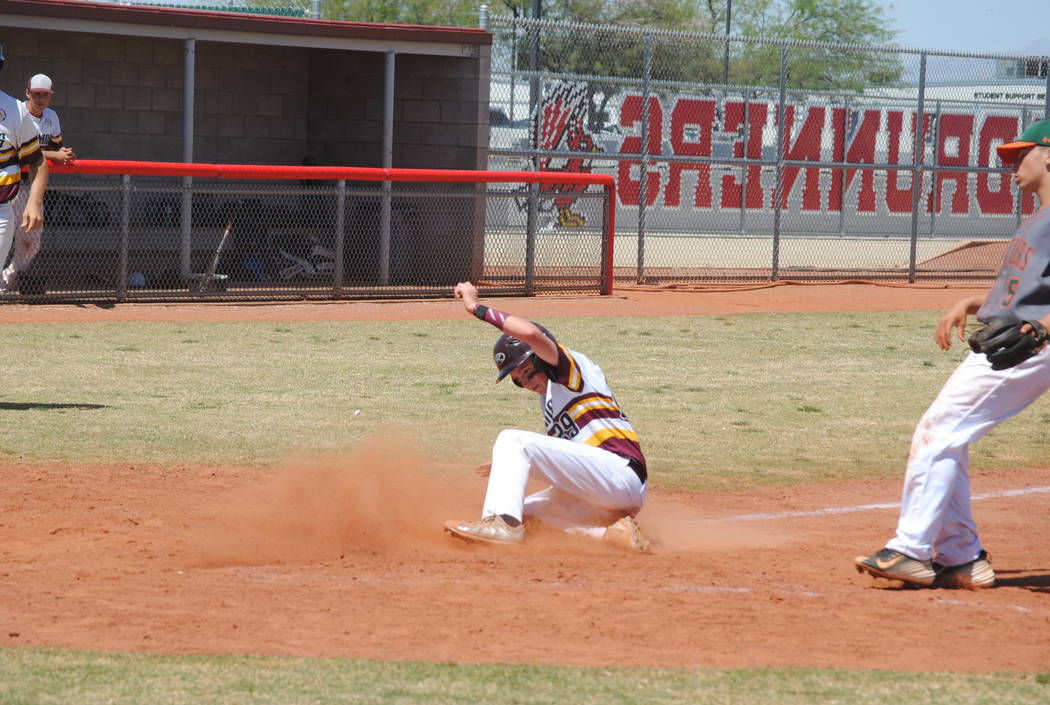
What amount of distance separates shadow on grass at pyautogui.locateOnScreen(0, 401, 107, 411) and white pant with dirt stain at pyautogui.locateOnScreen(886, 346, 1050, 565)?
6128mm

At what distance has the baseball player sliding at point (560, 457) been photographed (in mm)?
5844

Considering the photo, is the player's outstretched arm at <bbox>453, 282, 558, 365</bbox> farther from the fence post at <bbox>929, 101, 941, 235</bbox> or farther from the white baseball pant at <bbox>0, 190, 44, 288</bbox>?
the fence post at <bbox>929, 101, 941, 235</bbox>

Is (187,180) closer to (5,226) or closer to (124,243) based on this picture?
(124,243)

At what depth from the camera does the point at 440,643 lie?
14.6ft

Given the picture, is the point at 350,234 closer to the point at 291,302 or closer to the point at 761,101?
the point at 291,302

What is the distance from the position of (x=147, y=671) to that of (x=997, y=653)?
277 centimetres

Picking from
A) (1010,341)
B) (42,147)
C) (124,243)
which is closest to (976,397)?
(1010,341)

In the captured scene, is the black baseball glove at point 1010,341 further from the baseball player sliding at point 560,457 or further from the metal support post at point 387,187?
the metal support post at point 387,187

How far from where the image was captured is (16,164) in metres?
9.29

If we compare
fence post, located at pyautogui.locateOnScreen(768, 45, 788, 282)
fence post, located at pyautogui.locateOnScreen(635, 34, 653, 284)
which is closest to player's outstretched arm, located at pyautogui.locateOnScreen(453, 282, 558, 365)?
fence post, located at pyautogui.locateOnScreen(635, 34, 653, 284)

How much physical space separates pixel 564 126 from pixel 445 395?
1072 cm

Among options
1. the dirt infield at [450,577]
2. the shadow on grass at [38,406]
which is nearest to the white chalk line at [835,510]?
the dirt infield at [450,577]

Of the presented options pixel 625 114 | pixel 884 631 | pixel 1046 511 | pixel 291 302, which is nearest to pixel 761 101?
pixel 625 114

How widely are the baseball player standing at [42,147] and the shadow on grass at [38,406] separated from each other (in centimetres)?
337
